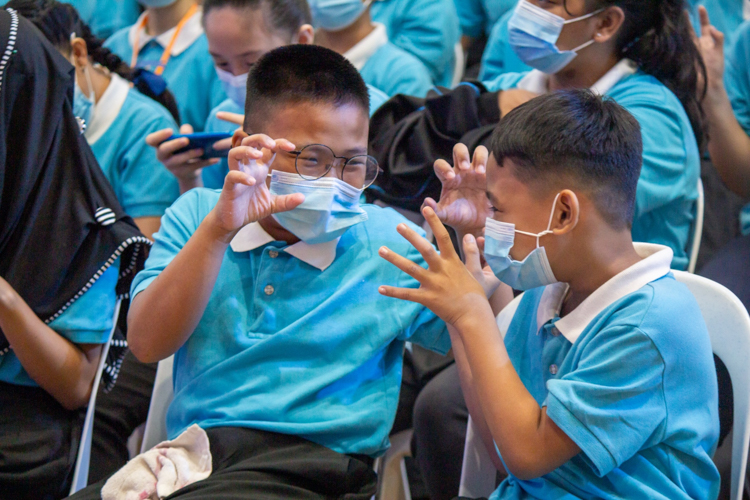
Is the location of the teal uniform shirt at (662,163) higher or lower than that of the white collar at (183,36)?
higher

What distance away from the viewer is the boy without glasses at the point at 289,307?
1.34 meters

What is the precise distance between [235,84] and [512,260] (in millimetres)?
1352

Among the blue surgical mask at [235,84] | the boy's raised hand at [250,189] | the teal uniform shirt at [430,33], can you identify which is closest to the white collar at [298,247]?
the boy's raised hand at [250,189]

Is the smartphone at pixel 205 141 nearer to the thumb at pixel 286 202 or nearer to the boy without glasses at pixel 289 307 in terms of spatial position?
the boy without glasses at pixel 289 307

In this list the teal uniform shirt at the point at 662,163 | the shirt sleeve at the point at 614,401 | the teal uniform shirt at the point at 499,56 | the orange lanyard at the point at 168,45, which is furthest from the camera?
the orange lanyard at the point at 168,45

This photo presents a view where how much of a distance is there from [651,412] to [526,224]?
0.38 m

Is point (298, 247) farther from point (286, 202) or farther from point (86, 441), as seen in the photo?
point (86, 441)

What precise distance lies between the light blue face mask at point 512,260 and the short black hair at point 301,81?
1.35 feet

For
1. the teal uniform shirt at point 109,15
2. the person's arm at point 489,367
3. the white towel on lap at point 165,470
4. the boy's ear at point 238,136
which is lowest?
the teal uniform shirt at point 109,15

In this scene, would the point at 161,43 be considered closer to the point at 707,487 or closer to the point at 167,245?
the point at 167,245

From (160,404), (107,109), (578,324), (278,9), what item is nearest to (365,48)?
(278,9)

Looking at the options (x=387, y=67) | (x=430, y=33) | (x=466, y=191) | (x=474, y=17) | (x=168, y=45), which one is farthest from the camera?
(x=474, y=17)

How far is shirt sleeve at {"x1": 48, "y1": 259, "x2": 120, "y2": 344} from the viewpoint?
1.61 meters

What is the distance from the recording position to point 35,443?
1566 mm
